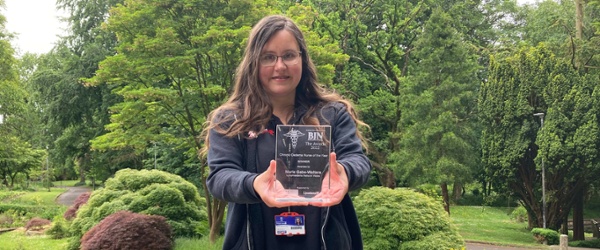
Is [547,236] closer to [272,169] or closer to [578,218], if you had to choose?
[578,218]

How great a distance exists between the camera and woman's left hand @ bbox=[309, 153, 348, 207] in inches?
66.2

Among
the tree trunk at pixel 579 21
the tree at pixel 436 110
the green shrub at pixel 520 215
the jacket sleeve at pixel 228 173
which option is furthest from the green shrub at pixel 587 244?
the jacket sleeve at pixel 228 173

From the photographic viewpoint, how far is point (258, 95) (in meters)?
1.97

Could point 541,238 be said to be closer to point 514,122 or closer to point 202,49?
point 514,122

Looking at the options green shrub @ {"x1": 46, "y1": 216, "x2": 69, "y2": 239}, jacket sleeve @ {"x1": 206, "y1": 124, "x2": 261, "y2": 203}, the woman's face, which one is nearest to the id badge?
jacket sleeve @ {"x1": 206, "y1": 124, "x2": 261, "y2": 203}

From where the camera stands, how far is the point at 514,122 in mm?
24625

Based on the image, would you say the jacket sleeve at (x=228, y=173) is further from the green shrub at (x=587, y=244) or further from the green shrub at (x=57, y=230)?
the green shrub at (x=587, y=244)

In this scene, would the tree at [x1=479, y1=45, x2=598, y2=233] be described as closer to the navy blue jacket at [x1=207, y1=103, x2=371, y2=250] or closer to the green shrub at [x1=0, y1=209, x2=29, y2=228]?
the green shrub at [x1=0, y1=209, x2=29, y2=228]

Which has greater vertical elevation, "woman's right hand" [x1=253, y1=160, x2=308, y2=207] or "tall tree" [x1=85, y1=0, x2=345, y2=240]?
"tall tree" [x1=85, y1=0, x2=345, y2=240]

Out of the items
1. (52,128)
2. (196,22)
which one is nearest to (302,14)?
(196,22)

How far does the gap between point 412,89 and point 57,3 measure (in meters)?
19.6

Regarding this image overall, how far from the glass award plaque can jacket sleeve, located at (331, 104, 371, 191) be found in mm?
96

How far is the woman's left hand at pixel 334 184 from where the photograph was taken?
5.51ft

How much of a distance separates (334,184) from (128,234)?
750cm
